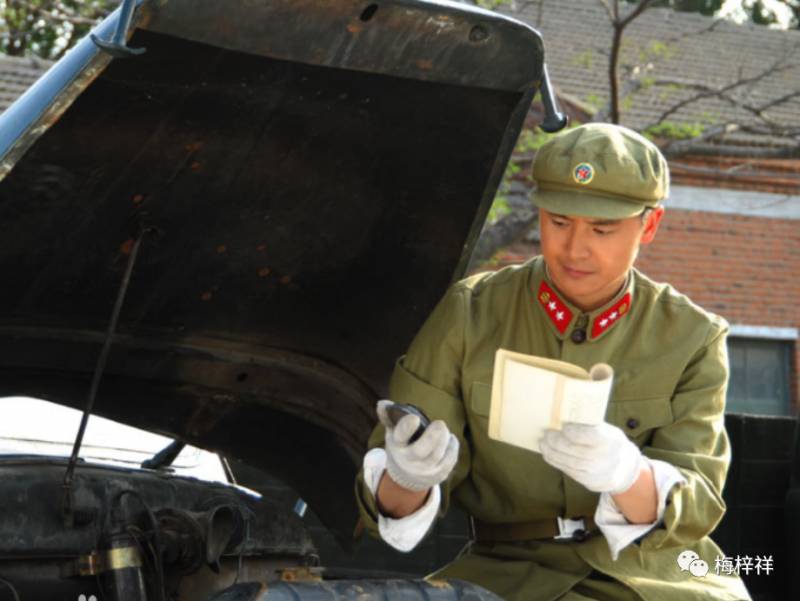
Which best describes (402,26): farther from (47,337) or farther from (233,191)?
(47,337)

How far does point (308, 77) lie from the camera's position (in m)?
2.74

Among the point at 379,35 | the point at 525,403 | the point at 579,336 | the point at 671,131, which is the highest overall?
the point at 379,35

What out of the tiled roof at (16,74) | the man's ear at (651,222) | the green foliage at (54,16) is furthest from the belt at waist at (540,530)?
the tiled roof at (16,74)

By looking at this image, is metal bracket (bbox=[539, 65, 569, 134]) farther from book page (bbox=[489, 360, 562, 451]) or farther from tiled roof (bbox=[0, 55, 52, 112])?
tiled roof (bbox=[0, 55, 52, 112])

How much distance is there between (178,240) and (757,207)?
14.4 metres

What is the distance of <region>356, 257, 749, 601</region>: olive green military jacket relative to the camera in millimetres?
2967

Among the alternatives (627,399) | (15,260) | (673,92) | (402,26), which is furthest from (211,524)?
(673,92)

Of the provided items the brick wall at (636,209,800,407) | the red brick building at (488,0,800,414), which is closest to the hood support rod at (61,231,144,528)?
the red brick building at (488,0,800,414)

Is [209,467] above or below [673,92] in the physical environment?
above

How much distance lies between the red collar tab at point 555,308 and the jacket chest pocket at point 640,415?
219 millimetres

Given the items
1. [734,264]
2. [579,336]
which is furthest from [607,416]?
[734,264]

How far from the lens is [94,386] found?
3.15 meters

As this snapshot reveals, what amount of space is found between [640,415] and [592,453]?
0.47m

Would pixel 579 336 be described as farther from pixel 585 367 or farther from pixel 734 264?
pixel 734 264
